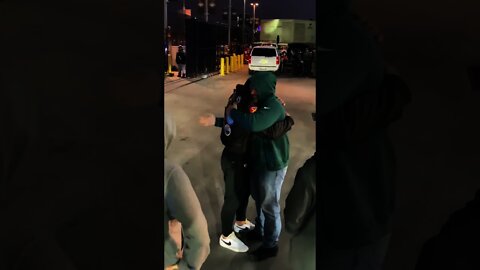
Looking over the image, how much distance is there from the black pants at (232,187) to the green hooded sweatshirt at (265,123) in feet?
0.27

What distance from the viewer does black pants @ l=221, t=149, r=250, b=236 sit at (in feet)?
7.72

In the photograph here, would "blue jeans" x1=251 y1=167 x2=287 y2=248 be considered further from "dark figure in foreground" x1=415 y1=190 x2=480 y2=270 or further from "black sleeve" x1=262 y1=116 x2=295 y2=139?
"dark figure in foreground" x1=415 y1=190 x2=480 y2=270

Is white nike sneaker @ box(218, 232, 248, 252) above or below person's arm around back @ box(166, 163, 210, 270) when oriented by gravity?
below

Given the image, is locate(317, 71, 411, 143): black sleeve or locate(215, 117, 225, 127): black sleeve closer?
locate(317, 71, 411, 143): black sleeve

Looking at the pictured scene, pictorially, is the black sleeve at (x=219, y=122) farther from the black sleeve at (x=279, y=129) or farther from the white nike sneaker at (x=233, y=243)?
the white nike sneaker at (x=233, y=243)

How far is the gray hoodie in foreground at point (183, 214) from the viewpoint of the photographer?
159 centimetres

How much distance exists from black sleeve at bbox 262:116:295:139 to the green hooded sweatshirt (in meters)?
0.02

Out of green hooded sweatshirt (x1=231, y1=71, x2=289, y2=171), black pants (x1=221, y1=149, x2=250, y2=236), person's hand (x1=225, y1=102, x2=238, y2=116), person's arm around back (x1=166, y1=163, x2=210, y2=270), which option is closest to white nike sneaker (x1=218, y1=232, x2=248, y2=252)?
black pants (x1=221, y1=149, x2=250, y2=236)

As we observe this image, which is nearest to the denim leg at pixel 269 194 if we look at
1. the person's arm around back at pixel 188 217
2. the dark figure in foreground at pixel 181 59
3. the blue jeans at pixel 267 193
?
the blue jeans at pixel 267 193

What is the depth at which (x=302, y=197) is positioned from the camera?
153 centimetres
